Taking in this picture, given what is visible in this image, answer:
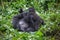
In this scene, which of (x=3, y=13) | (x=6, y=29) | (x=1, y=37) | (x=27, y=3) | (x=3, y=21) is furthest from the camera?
(x=27, y=3)

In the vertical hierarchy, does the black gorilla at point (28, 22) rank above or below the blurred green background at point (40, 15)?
above

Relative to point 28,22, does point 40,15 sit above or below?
below

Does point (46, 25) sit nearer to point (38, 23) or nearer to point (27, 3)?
point (38, 23)

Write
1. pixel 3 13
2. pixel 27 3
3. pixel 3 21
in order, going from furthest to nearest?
1. pixel 27 3
2. pixel 3 13
3. pixel 3 21

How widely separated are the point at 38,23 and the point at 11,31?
32.0 inches

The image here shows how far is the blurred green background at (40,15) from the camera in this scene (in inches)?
278

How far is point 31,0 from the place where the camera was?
34.7 ft

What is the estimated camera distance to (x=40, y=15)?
346 inches

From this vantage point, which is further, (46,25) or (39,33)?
(46,25)

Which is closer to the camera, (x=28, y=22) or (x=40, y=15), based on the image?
(x=28, y=22)

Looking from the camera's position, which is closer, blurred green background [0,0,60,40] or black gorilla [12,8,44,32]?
blurred green background [0,0,60,40]

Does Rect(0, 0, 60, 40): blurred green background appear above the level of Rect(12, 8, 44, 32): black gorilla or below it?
below

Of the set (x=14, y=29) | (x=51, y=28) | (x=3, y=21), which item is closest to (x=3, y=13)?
(x=3, y=21)

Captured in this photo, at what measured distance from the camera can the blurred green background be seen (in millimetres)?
7062
